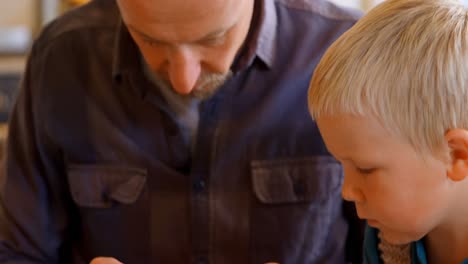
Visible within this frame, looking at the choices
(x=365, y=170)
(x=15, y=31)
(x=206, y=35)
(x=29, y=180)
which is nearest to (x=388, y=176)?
(x=365, y=170)

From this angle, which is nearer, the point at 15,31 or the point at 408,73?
the point at 408,73

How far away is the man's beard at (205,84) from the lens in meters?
1.16

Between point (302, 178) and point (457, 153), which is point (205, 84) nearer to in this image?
point (302, 178)

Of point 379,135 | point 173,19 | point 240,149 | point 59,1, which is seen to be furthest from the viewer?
point 59,1

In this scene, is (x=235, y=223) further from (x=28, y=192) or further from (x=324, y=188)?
(x=28, y=192)

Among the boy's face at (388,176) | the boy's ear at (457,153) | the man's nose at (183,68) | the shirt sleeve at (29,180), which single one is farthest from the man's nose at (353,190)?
the shirt sleeve at (29,180)

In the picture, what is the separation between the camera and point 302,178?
1244 millimetres

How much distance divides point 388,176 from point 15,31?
157 cm

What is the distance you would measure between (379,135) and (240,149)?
0.37 m

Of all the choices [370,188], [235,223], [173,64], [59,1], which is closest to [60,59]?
[173,64]

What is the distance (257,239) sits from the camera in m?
1.24

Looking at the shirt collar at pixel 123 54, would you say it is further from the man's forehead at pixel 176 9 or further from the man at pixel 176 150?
the man's forehead at pixel 176 9

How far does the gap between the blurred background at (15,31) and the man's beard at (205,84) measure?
106 centimetres

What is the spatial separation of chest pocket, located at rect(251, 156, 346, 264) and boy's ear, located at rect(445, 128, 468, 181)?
1.22 feet
